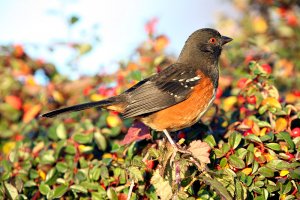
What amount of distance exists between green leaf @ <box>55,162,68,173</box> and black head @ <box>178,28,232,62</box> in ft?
4.09

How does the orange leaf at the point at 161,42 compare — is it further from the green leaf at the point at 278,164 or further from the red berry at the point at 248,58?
the green leaf at the point at 278,164

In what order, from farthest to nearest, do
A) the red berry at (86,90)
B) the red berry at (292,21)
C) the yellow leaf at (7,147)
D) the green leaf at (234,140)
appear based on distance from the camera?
the red berry at (292,21) → the red berry at (86,90) → the yellow leaf at (7,147) → the green leaf at (234,140)

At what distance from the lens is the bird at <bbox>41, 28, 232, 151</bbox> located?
3.51 metres

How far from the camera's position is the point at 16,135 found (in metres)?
4.48

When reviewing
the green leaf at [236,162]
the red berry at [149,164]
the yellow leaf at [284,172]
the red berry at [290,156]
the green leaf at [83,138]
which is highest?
the green leaf at [83,138]

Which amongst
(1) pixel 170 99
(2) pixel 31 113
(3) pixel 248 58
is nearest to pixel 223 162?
(1) pixel 170 99

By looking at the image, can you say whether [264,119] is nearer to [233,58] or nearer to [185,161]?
[185,161]

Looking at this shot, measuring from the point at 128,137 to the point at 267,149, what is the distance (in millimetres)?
890

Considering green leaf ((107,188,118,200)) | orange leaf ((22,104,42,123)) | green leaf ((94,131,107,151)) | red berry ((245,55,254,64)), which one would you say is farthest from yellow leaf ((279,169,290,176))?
orange leaf ((22,104,42,123))

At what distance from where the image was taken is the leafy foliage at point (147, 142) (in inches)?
113

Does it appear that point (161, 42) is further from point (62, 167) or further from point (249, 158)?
point (249, 158)

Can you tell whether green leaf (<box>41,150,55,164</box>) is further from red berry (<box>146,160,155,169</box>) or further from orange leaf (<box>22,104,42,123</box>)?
orange leaf (<box>22,104,42,123</box>)

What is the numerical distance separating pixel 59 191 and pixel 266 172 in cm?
127

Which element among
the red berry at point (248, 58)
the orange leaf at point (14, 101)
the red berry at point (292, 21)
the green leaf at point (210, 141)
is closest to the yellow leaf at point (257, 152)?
the green leaf at point (210, 141)
